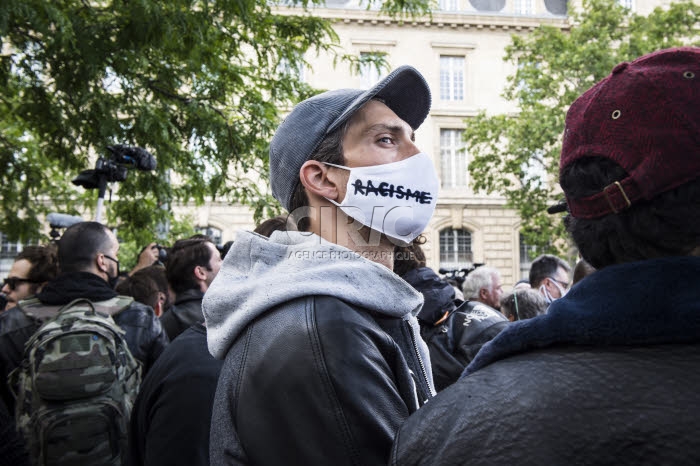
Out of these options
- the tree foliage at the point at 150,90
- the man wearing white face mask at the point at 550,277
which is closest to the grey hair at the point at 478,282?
the man wearing white face mask at the point at 550,277

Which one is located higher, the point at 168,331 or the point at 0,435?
the point at 0,435

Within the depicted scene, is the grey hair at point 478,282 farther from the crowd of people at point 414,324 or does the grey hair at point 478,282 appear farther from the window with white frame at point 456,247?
the window with white frame at point 456,247

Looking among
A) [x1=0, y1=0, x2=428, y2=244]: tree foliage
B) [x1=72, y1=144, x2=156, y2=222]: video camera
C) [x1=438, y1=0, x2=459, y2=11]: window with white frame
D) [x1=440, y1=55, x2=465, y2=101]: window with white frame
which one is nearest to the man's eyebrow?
[x1=0, y1=0, x2=428, y2=244]: tree foliage

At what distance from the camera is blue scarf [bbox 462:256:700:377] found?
37.0 inches

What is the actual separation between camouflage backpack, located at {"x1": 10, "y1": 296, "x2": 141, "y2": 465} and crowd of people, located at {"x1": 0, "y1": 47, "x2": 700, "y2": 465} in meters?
0.71

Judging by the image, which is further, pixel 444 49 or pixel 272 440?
pixel 444 49

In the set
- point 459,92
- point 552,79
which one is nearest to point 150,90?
point 552,79

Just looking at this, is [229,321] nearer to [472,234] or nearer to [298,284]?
[298,284]

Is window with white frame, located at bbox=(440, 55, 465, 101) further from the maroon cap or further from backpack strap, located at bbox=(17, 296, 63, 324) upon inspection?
the maroon cap

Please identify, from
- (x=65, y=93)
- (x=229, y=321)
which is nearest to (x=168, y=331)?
(x=229, y=321)

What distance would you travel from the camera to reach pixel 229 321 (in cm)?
148

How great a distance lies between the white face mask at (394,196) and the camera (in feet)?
5.70

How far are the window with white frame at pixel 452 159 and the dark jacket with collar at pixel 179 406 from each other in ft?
88.7

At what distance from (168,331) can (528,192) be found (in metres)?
20.1
